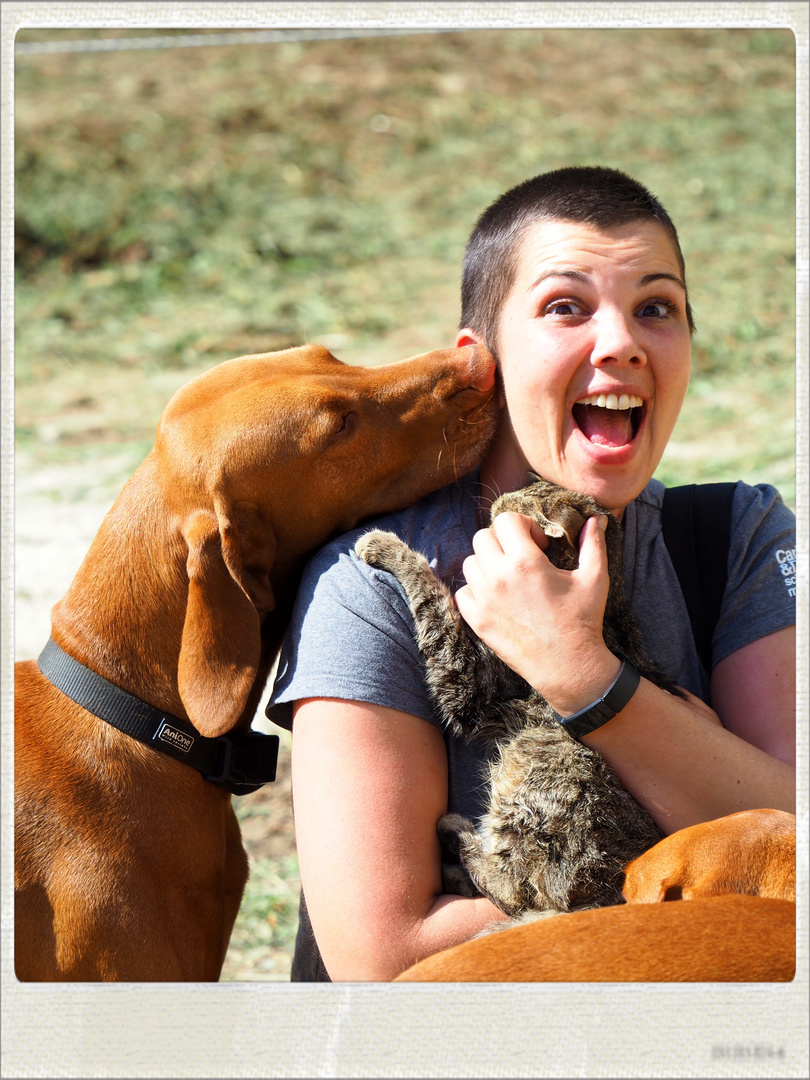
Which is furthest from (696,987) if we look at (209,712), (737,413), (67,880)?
(737,413)

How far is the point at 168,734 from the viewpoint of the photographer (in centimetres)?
271

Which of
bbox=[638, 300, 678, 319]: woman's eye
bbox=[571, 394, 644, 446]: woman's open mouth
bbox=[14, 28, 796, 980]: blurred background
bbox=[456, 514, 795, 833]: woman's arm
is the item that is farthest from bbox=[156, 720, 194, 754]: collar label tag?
bbox=[14, 28, 796, 980]: blurred background

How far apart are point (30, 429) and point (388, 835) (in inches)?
280

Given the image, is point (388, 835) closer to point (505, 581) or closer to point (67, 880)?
point (505, 581)

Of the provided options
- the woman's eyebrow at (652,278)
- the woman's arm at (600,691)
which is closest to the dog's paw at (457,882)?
the woman's arm at (600,691)

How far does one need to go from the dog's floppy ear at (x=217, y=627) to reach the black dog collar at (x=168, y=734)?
0.49 ft

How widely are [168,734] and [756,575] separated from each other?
61.2 inches

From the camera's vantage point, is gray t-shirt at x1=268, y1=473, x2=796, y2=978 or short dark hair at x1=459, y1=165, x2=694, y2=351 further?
short dark hair at x1=459, y1=165, x2=694, y2=351

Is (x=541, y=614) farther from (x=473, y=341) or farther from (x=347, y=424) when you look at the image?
(x=473, y=341)

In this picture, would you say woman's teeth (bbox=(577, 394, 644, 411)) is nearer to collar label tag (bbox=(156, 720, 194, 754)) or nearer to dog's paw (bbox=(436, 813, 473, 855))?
dog's paw (bbox=(436, 813, 473, 855))

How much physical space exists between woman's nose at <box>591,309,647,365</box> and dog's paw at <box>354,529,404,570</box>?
2.22 feet

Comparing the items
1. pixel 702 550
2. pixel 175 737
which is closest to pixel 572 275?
pixel 702 550

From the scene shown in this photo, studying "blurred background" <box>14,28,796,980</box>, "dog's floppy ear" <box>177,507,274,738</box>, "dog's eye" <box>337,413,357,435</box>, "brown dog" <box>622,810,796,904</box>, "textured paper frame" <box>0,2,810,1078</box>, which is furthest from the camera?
"blurred background" <box>14,28,796,980</box>

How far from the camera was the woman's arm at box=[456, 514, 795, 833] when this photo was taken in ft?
7.83
